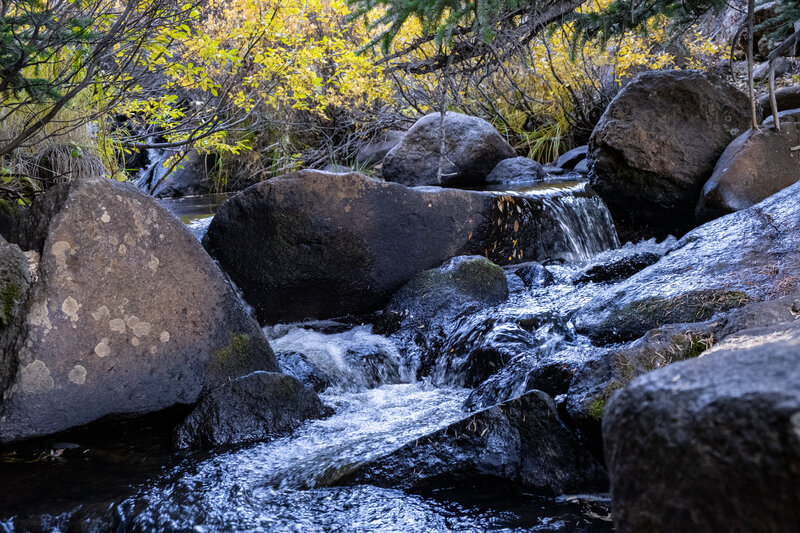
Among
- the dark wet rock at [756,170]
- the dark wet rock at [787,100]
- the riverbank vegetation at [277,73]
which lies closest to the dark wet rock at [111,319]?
the riverbank vegetation at [277,73]

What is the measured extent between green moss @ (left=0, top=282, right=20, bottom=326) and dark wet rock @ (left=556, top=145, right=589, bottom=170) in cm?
912

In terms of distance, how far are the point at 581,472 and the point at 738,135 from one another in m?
6.07

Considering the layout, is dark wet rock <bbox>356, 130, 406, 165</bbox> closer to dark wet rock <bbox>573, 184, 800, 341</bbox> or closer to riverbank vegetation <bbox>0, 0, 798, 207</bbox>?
riverbank vegetation <bbox>0, 0, 798, 207</bbox>

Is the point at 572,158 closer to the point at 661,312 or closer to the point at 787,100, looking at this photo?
the point at 787,100

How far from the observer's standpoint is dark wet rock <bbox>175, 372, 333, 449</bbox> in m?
3.58

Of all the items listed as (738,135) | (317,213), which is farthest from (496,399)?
(738,135)

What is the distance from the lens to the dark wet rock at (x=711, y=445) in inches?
35.8

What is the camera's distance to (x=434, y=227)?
626 cm

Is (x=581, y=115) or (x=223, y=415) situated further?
(x=581, y=115)

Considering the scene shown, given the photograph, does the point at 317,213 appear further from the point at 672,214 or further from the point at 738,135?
the point at 738,135

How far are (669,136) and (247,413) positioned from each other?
600cm

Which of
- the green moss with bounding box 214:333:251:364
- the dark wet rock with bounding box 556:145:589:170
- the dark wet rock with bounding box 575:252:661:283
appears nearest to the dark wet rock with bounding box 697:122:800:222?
the dark wet rock with bounding box 575:252:661:283

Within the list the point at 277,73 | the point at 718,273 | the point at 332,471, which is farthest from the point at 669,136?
the point at 332,471

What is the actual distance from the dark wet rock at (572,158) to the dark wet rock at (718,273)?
6434mm
